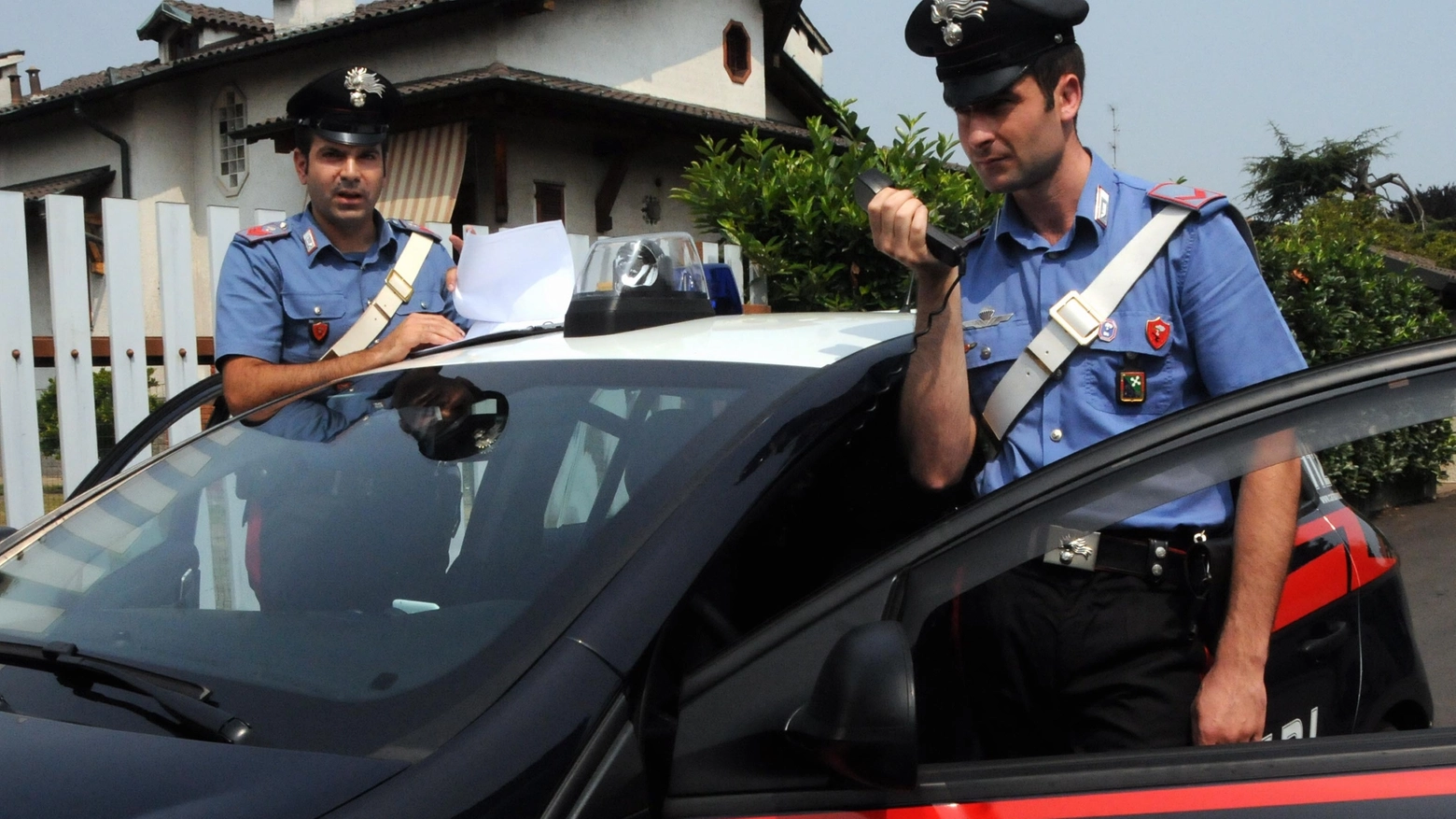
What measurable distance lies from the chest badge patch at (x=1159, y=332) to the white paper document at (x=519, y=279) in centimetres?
131

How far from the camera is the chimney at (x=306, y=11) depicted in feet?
74.7

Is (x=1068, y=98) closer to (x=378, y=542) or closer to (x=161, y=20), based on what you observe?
(x=378, y=542)

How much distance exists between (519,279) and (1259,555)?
1791mm

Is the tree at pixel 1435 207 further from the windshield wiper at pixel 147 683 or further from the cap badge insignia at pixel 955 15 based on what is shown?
the windshield wiper at pixel 147 683

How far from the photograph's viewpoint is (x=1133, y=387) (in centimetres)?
198

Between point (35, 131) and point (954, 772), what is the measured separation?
26482 mm

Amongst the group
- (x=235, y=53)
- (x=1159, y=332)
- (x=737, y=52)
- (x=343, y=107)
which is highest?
(x=737, y=52)

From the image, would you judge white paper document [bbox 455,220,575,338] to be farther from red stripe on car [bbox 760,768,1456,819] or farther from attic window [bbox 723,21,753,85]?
attic window [bbox 723,21,753,85]

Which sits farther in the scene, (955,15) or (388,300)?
(388,300)

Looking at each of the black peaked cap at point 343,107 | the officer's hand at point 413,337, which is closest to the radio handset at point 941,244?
the officer's hand at point 413,337

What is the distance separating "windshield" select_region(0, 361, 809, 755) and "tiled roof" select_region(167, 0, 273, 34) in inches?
1019

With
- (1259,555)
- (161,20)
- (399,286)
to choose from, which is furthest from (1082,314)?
(161,20)

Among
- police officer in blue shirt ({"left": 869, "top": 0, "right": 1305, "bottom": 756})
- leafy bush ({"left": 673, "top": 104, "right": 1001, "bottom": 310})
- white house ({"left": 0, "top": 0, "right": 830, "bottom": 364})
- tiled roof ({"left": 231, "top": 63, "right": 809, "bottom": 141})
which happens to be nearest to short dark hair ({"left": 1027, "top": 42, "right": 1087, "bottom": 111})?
police officer in blue shirt ({"left": 869, "top": 0, "right": 1305, "bottom": 756})

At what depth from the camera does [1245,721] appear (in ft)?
4.60
